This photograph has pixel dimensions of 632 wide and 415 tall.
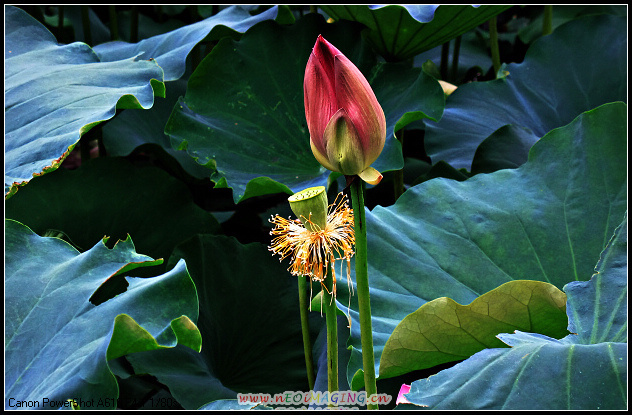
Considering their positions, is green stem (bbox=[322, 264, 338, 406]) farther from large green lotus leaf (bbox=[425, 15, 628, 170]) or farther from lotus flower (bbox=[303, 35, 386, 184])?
large green lotus leaf (bbox=[425, 15, 628, 170])

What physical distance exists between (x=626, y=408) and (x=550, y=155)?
55 cm

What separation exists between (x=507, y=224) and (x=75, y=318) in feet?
2.32

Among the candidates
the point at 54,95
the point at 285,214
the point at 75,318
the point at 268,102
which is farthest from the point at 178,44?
the point at 75,318

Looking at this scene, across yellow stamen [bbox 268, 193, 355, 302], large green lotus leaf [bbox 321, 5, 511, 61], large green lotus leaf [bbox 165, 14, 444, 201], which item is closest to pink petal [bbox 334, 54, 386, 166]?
yellow stamen [bbox 268, 193, 355, 302]

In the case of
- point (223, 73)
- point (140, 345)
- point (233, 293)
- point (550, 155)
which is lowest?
point (233, 293)

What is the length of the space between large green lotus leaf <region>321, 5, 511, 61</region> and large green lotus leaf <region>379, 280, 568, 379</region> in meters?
0.77

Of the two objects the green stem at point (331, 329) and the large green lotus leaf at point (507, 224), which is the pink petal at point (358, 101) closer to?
the green stem at point (331, 329)

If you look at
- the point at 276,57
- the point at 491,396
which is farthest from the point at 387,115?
the point at 491,396

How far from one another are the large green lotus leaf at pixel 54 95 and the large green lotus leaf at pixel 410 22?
52cm

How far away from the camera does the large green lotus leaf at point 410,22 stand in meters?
1.29

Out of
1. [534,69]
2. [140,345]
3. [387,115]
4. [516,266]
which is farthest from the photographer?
[534,69]

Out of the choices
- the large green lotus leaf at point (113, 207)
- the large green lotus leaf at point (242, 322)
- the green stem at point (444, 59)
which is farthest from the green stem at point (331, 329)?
the green stem at point (444, 59)

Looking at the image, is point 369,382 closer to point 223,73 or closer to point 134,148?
point 223,73

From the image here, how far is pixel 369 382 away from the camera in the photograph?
56cm
